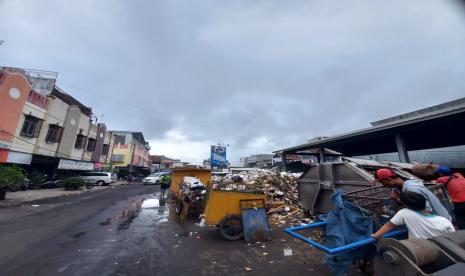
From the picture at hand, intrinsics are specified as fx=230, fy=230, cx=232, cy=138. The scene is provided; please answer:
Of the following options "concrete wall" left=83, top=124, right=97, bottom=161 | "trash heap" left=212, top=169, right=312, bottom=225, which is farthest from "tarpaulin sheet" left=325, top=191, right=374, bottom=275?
"concrete wall" left=83, top=124, right=97, bottom=161

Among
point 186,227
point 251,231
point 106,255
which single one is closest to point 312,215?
point 251,231

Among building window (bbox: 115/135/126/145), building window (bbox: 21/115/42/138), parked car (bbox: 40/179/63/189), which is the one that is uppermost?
building window (bbox: 115/135/126/145)

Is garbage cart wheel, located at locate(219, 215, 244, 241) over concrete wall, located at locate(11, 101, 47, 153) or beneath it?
beneath

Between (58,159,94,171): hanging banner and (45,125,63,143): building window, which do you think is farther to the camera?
(58,159,94,171): hanging banner

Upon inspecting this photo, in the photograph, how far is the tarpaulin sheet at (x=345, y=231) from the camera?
284cm

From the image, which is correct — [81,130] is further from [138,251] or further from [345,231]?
[345,231]

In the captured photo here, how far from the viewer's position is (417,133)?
14664 millimetres

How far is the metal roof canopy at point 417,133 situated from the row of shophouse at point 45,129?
21690 millimetres

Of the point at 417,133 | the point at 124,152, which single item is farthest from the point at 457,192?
the point at 124,152

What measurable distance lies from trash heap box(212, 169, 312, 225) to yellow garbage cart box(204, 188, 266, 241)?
0.69 ft

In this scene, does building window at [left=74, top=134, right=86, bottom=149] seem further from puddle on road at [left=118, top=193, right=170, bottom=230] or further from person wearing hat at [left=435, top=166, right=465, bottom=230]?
person wearing hat at [left=435, top=166, right=465, bottom=230]

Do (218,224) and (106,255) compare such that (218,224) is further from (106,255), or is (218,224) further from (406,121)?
(406,121)

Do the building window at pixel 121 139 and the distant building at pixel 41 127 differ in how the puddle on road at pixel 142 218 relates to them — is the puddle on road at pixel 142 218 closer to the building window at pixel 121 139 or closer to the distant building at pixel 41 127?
the distant building at pixel 41 127

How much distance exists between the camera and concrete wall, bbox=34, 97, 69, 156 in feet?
64.7
